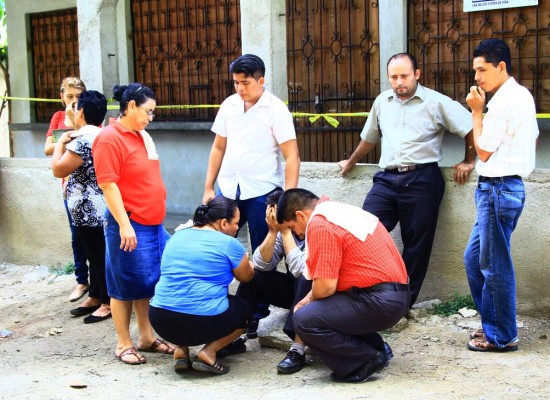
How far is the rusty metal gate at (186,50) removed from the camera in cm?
909

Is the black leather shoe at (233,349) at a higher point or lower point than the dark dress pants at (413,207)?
lower

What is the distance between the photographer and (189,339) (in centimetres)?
493

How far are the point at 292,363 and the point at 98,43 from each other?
4.49 metres

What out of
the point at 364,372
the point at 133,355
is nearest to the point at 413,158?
the point at 364,372

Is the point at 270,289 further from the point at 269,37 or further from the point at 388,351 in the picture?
the point at 269,37

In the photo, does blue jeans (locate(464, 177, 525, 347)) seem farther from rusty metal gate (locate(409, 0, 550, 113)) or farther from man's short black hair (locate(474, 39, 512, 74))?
rusty metal gate (locate(409, 0, 550, 113))

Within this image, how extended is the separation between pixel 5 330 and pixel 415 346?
10.4ft

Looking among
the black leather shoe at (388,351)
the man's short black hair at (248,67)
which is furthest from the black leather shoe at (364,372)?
the man's short black hair at (248,67)

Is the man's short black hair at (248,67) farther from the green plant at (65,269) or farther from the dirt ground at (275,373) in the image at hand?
the green plant at (65,269)

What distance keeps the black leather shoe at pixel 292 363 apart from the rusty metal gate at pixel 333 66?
10.5 feet

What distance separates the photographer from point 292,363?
4938 millimetres

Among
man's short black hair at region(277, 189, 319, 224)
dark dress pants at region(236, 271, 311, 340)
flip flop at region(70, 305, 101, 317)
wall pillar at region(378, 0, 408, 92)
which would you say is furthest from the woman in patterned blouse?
wall pillar at region(378, 0, 408, 92)

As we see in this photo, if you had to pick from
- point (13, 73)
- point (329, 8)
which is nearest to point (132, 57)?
point (13, 73)

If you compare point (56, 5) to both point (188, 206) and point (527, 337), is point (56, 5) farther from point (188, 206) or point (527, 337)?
point (527, 337)
